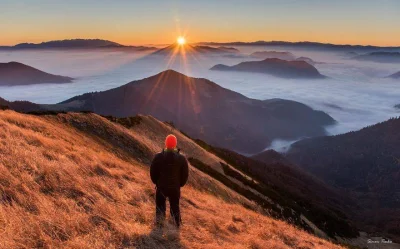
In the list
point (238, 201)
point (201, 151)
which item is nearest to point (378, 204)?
point (201, 151)

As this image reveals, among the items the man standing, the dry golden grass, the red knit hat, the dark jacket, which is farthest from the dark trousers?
the red knit hat

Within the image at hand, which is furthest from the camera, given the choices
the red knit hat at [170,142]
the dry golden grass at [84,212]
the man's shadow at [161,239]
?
the red knit hat at [170,142]

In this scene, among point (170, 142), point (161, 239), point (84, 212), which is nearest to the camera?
point (161, 239)

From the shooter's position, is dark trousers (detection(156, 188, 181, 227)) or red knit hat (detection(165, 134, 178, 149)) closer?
red knit hat (detection(165, 134, 178, 149))

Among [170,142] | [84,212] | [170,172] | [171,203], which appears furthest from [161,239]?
[170,142]

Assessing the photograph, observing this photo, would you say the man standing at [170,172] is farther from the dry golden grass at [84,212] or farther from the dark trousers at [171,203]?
the dry golden grass at [84,212]

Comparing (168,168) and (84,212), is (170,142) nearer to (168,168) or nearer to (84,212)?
(168,168)

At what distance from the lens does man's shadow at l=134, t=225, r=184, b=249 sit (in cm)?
742

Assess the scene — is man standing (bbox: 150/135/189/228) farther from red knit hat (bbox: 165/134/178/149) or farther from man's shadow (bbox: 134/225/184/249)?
man's shadow (bbox: 134/225/184/249)

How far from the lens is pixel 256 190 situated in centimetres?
3884

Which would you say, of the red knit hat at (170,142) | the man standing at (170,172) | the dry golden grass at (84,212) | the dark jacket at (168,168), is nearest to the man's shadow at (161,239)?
the dry golden grass at (84,212)

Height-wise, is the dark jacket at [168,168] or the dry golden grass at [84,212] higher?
the dark jacket at [168,168]

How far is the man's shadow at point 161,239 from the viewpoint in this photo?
7422 mm

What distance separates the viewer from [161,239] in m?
7.88
